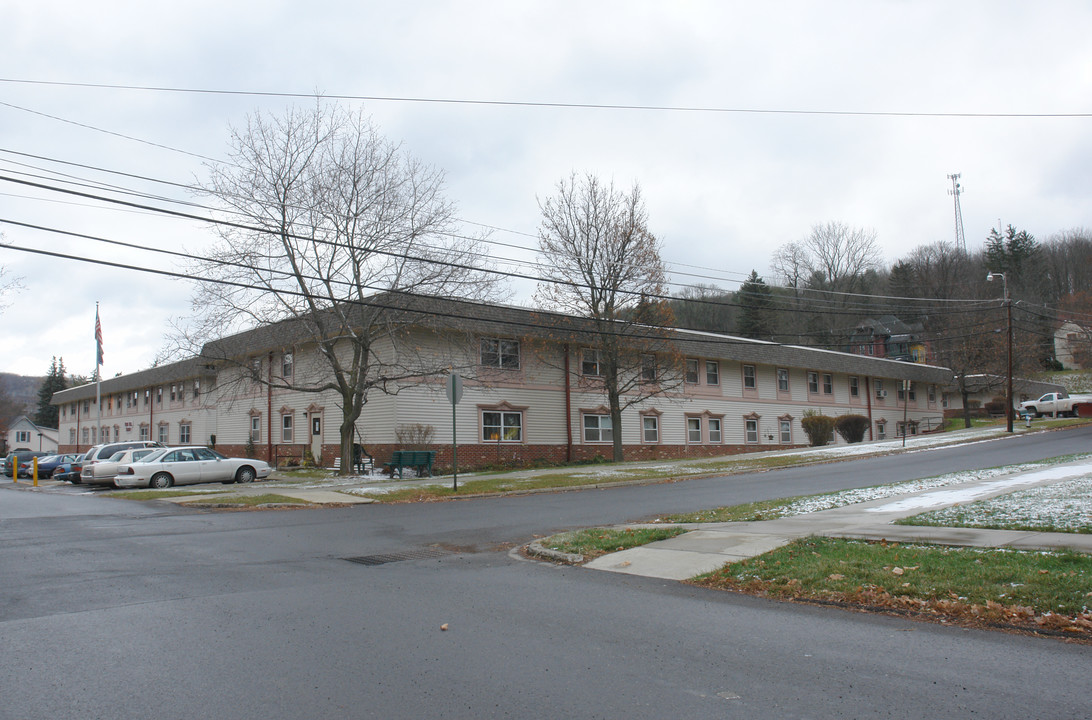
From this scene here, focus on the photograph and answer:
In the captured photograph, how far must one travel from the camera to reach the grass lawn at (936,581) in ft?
22.1

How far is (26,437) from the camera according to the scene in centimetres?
9606

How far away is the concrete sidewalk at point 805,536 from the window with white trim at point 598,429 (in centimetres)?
2240

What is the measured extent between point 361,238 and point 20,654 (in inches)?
856

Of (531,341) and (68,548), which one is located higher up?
(531,341)

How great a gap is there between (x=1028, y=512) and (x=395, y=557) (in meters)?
9.28

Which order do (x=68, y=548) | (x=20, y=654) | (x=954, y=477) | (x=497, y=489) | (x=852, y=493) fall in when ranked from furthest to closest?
(x=497, y=489), (x=954, y=477), (x=852, y=493), (x=68, y=548), (x=20, y=654)

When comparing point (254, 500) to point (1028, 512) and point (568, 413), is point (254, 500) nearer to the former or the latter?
point (1028, 512)

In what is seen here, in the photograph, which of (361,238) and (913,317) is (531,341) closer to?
(361,238)

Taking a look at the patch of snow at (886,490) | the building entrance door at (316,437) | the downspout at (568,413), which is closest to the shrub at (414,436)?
the building entrance door at (316,437)

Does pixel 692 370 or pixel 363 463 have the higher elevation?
pixel 692 370

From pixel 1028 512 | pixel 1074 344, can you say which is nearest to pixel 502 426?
pixel 1028 512

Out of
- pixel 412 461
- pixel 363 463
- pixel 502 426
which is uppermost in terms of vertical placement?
pixel 502 426

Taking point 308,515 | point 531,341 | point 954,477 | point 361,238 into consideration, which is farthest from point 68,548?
point 531,341

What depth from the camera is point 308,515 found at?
666 inches
